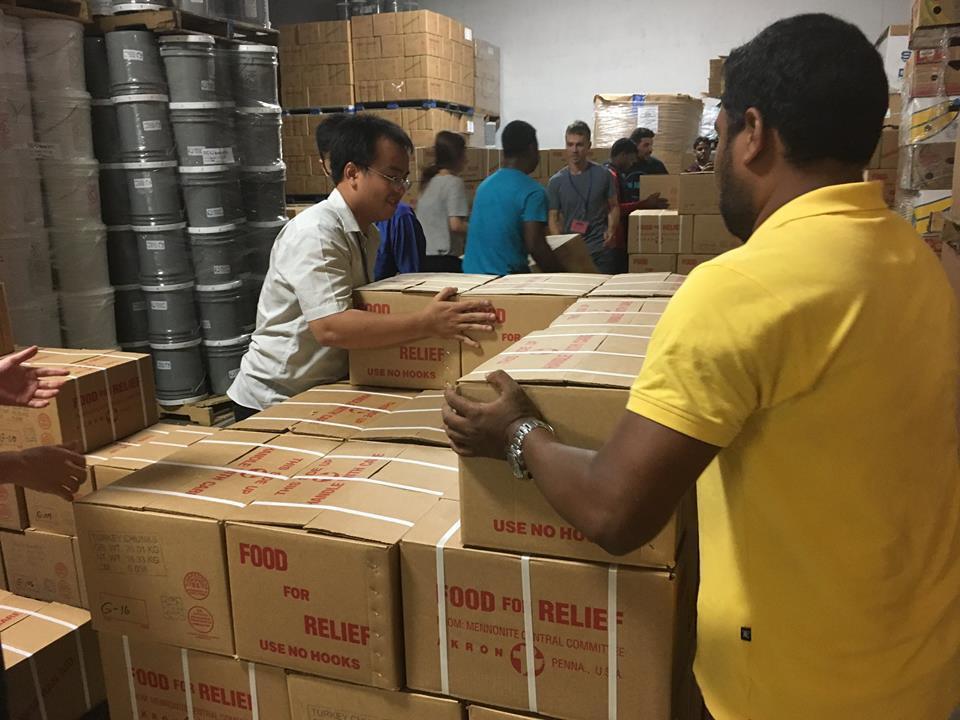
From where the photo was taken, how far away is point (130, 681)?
1.62 m

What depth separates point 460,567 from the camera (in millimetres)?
1339

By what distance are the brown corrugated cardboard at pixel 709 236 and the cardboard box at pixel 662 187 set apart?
106 cm

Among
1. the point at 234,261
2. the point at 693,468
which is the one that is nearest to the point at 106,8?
the point at 234,261

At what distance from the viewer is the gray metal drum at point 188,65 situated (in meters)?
4.39

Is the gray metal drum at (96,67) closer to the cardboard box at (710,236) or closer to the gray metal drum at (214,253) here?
the gray metal drum at (214,253)

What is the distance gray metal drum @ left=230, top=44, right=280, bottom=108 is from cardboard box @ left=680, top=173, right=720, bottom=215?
2706 mm

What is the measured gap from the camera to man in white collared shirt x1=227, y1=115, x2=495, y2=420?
2186 millimetres

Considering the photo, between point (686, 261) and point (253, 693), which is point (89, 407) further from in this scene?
point (686, 261)

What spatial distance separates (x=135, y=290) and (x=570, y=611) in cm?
404

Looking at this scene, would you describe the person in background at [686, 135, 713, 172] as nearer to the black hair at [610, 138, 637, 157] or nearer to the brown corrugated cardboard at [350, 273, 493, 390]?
the black hair at [610, 138, 637, 157]

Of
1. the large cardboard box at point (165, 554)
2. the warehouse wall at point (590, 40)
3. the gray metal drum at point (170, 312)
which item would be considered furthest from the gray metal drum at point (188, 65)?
the warehouse wall at point (590, 40)

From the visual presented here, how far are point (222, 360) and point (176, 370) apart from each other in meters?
0.26

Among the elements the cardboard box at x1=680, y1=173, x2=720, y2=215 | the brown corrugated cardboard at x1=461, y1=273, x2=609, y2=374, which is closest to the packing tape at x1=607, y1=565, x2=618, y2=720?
the brown corrugated cardboard at x1=461, y1=273, x2=609, y2=374

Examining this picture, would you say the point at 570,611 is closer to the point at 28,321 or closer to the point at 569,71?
the point at 28,321
